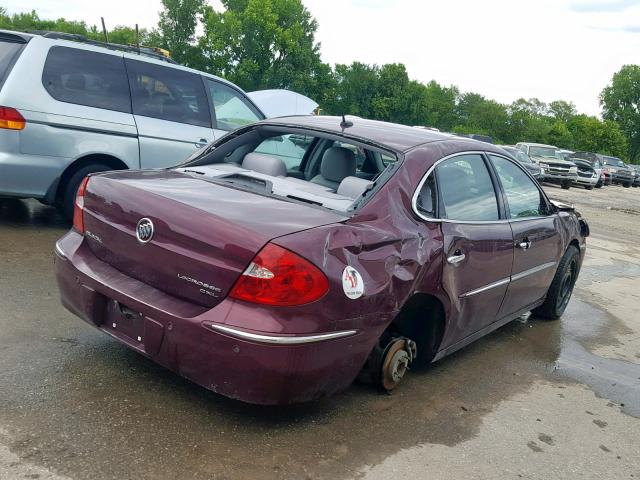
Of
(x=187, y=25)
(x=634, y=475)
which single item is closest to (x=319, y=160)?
(x=634, y=475)

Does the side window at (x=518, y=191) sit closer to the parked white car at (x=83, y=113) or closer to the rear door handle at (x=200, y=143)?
the parked white car at (x=83, y=113)

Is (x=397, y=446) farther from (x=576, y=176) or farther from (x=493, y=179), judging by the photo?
(x=576, y=176)

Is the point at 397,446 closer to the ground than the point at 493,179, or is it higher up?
closer to the ground

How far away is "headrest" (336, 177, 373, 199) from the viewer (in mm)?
3834

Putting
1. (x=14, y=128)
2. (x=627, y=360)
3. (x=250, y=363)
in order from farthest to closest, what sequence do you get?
(x=14, y=128), (x=627, y=360), (x=250, y=363)

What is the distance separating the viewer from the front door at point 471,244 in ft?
12.8

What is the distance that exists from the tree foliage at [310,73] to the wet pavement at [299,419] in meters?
76.2

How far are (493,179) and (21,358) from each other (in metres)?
3.19

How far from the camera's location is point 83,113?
646 cm

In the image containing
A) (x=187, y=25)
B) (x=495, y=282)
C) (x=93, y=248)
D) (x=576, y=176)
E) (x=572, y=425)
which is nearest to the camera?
(x=93, y=248)

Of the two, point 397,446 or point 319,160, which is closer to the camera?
point 397,446

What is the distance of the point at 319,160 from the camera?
4.75 m

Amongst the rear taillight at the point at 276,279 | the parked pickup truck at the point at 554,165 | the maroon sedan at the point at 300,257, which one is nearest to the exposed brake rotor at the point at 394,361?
the maroon sedan at the point at 300,257

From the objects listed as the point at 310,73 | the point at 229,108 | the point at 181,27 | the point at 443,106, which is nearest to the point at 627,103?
the point at 443,106
